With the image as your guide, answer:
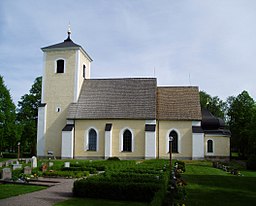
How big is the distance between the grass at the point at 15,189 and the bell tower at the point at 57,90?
2168 centimetres

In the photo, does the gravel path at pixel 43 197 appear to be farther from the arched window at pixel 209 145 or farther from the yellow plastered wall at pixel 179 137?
the arched window at pixel 209 145

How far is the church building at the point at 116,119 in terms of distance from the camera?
36062mm

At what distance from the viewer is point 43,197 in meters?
12.8

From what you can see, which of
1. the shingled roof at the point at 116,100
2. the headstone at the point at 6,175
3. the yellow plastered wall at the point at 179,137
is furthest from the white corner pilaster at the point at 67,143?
the headstone at the point at 6,175

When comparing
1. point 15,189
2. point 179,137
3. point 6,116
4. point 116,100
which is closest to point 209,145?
point 179,137

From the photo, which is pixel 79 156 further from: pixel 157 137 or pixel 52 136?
pixel 157 137

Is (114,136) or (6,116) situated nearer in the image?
(114,136)

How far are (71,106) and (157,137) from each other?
34.2 feet

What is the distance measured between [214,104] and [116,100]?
116 ft

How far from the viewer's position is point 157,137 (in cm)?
3666

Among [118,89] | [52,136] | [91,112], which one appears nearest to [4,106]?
[52,136]

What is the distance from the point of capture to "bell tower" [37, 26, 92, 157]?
123 ft

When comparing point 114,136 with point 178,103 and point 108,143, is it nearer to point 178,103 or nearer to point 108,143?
point 108,143

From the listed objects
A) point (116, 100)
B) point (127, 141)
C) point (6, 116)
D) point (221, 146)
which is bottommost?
point (221, 146)
